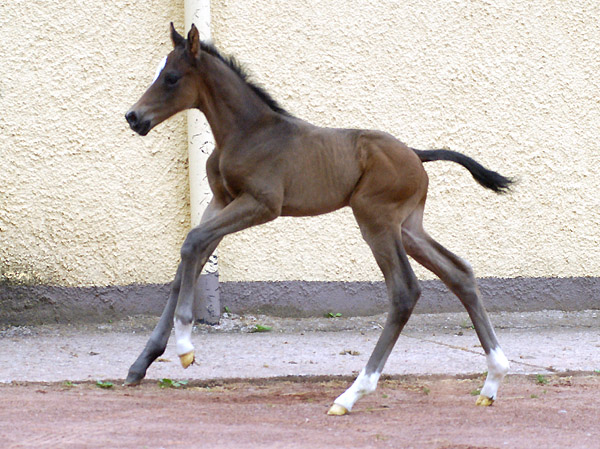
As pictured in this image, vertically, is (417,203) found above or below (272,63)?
below

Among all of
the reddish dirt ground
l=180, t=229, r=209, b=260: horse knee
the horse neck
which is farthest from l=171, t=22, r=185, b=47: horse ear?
the reddish dirt ground

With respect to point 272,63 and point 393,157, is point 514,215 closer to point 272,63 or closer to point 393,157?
point 272,63

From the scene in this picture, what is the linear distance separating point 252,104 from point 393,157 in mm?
868

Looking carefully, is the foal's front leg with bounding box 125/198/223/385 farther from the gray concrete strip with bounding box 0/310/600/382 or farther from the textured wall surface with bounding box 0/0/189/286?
the textured wall surface with bounding box 0/0/189/286

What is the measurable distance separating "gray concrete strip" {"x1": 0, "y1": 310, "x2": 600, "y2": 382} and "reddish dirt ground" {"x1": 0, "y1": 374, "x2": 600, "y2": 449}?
0.28 meters

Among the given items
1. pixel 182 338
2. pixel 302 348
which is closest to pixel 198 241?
pixel 182 338

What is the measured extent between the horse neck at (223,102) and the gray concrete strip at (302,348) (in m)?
1.50

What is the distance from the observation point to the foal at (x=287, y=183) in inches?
175

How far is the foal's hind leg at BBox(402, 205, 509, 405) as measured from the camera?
4484 millimetres

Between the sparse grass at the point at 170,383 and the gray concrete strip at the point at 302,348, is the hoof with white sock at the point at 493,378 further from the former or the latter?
the sparse grass at the point at 170,383

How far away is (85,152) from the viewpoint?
256 inches

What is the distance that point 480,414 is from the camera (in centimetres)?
423

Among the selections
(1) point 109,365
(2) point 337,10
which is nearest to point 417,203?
(1) point 109,365

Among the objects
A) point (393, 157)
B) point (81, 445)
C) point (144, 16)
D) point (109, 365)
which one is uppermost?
point (144, 16)
